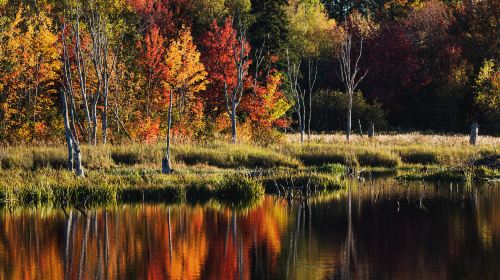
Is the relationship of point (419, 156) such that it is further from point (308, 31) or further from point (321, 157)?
point (308, 31)

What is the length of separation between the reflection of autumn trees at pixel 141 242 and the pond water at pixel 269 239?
30 mm

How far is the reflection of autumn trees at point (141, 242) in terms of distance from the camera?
23.9 m

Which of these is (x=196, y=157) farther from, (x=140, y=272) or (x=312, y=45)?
(x=312, y=45)

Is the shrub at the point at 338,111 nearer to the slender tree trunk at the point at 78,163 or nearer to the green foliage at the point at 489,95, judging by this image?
the green foliage at the point at 489,95

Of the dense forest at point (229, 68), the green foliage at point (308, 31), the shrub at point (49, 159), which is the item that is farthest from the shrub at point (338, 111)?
the shrub at point (49, 159)

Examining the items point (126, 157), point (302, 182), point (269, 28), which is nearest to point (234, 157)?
point (126, 157)

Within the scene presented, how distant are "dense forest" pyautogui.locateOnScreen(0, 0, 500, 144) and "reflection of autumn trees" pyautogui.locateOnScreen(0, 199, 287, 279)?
30.3ft

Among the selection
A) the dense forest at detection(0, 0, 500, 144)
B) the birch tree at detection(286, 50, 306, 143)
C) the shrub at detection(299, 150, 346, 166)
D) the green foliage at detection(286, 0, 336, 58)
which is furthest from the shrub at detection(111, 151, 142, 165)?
the green foliage at detection(286, 0, 336, 58)

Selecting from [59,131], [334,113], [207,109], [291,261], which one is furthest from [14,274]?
[334,113]

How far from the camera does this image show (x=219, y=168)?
42.8 meters

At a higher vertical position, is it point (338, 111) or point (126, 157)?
point (338, 111)

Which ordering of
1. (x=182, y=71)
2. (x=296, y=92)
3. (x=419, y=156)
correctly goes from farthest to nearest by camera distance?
(x=296, y=92) → (x=182, y=71) → (x=419, y=156)

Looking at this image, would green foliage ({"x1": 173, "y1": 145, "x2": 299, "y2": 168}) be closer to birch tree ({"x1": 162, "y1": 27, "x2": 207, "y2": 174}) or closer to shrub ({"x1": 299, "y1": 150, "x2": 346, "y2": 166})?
shrub ({"x1": 299, "y1": 150, "x2": 346, "y2": 166})

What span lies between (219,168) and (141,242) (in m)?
15.3
